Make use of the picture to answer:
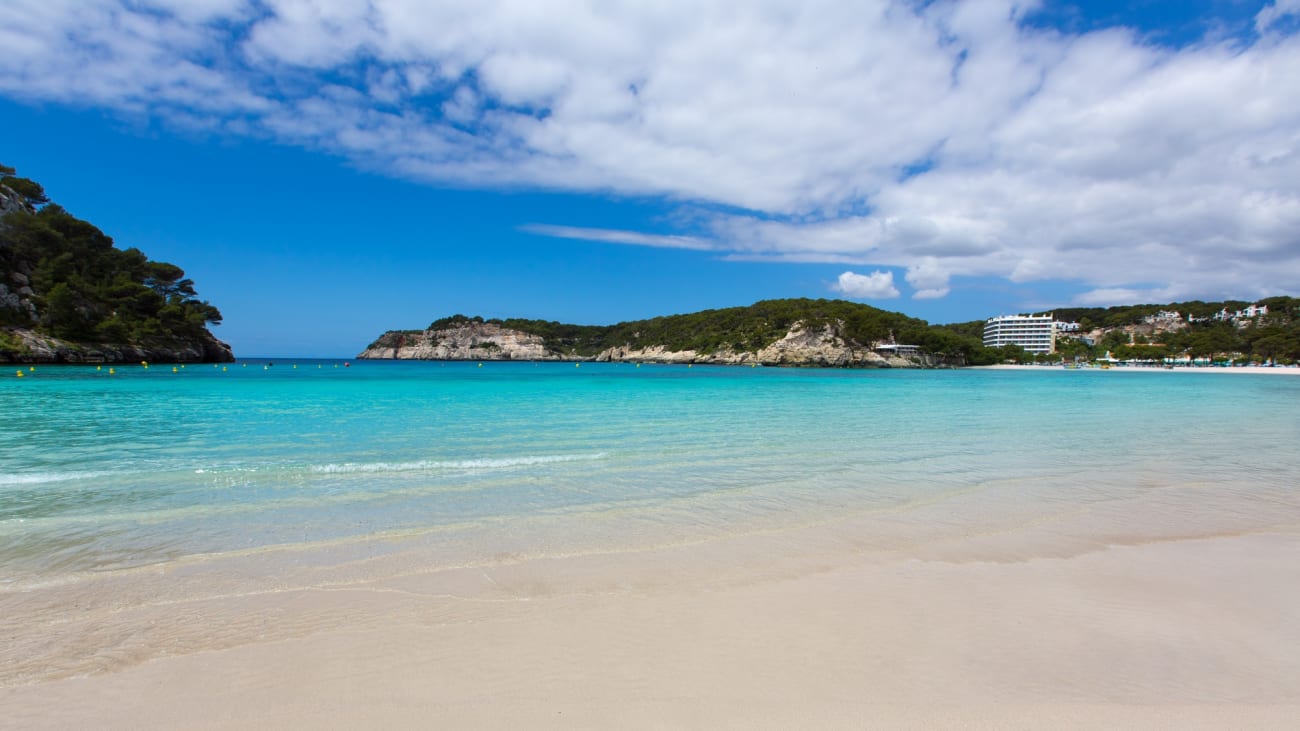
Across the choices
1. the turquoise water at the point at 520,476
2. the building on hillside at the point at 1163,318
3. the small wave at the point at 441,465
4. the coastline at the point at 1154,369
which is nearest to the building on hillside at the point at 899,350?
the coastline at the point at 1154,369

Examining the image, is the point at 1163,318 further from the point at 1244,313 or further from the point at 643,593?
the point at 643,593

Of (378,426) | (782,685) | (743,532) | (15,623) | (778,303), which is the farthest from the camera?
(778,303)

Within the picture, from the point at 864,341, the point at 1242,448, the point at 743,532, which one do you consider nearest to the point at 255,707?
the point at 743,532

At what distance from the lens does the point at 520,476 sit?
9.53m

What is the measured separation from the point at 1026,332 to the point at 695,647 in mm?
204563

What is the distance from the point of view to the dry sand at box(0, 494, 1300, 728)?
10.00 feet

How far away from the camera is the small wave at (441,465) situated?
9.88 metres

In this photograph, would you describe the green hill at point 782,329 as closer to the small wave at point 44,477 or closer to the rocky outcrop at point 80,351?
the rocky outcrop at point 80,351

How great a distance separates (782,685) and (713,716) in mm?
542

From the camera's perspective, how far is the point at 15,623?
4.04 m

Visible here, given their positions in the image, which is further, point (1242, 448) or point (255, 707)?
point (1242, 448)

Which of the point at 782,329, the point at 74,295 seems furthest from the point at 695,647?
the point at 782,329

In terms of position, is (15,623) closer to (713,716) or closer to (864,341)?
(713,716)

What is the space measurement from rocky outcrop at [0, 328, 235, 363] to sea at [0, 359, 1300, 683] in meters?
56.5
